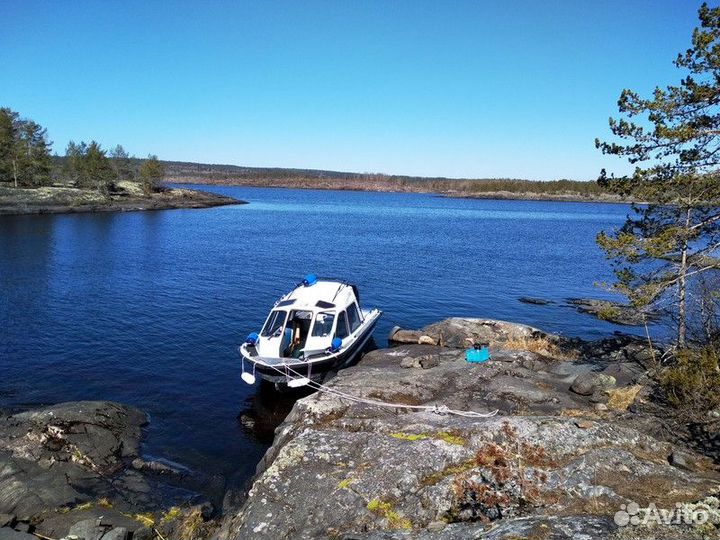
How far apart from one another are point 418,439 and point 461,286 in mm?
30165

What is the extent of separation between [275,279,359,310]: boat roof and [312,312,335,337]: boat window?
385 mm

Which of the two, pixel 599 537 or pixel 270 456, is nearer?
pixel 599 537

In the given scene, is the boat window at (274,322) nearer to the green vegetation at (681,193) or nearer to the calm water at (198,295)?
the calm water at (198,295)

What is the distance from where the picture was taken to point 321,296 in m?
23.8

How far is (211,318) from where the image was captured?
3064 centimetres

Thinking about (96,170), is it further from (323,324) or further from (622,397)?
(622,397)

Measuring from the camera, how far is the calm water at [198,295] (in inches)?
800

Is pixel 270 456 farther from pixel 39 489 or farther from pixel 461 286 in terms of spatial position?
pixel 461 286

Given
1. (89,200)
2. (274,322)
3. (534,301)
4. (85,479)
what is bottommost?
(85,479)

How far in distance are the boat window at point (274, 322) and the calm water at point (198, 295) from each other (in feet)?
8.15

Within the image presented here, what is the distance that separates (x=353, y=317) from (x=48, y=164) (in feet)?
279

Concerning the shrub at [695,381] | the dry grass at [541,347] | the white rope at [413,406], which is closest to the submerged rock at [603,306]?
the dry grass at [541,347]

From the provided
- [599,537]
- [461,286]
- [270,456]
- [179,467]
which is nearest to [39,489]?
[179,467]

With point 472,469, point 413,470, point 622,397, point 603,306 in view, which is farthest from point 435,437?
point 603,306
